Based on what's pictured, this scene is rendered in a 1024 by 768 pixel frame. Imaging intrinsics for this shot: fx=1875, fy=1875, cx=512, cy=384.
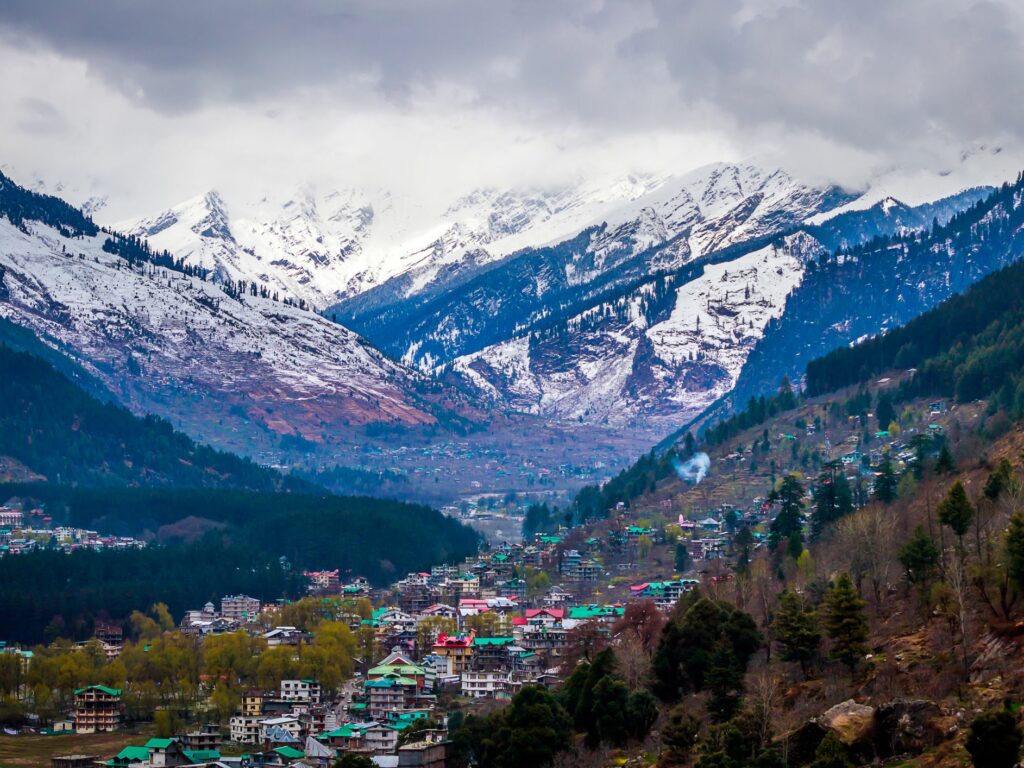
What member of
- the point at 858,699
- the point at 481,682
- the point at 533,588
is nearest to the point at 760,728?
the point at 858,699

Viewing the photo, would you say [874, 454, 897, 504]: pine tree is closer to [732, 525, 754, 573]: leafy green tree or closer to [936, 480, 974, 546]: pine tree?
[732, 525, 754, 573]: leafy green tree

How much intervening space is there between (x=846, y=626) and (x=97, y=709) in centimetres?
6407

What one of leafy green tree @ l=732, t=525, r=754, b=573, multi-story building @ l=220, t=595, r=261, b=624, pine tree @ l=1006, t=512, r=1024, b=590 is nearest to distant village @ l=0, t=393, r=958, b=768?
multi-story building @ l=220, t=595, r=261, b=624

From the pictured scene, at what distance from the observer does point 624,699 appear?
90.2m

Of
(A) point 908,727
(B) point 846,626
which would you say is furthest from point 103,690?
(A) point 908,727

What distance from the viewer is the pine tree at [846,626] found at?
79.8m

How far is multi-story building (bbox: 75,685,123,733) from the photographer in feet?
412

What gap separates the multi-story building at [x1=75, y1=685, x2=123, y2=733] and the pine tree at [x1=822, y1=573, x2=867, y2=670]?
200 feet

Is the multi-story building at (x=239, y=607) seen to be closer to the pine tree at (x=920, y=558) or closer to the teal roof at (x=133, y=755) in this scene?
the teal roof at (x=133, y=755)

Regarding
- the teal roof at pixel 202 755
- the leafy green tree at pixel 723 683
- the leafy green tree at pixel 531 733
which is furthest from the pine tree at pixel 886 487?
the teal roof at pixel 202 755

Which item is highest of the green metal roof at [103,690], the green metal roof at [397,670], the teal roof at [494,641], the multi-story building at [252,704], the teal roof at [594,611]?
the teal roof at [594,611]

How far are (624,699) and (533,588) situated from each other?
91490 mm

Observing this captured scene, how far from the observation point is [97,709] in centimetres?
12675

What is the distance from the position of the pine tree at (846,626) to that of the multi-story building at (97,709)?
200 ft
